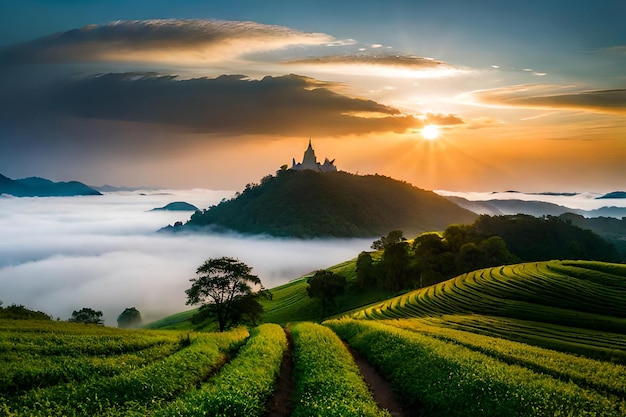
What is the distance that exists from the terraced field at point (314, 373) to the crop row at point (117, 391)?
79 mm

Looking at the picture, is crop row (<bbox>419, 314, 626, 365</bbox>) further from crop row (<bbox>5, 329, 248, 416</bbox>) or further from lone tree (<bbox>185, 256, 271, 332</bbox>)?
lone tree (<bbox>185, 256, 271, 332</bbox>)

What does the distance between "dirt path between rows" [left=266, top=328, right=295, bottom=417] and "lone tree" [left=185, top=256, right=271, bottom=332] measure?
4269cm

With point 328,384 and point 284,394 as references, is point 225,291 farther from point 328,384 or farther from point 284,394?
point 328,384

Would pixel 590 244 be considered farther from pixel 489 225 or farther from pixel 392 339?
pixel 392 339

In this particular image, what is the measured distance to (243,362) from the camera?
31.5 metres

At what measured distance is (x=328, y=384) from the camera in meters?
26.3

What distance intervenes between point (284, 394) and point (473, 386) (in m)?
11.9

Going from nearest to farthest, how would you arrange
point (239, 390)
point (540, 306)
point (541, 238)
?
point (239, 390), point (540, 306), point (541, 238)

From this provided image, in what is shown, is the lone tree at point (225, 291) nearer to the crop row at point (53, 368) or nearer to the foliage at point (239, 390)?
the foliage at point (239, 390)

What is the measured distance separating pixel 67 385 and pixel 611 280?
76.3 metres

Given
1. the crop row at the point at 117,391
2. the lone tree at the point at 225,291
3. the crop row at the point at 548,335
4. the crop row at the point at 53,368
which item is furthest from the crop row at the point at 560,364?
the lone tree at the point at 225,291

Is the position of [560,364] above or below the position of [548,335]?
above

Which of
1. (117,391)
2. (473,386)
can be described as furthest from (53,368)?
(473,386)

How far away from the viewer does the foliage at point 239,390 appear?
20.6 meters
